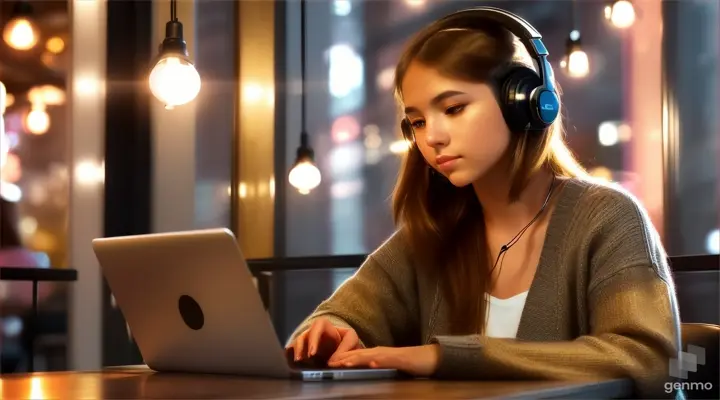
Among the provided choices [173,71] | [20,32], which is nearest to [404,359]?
[173,71]

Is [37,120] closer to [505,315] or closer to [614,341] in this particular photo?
[505,315]

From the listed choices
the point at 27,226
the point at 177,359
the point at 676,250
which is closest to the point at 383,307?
the point at 177,359

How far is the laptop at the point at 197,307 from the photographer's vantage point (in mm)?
1213

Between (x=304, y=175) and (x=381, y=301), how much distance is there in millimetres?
2213

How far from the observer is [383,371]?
127 cm

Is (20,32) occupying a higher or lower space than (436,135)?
higher

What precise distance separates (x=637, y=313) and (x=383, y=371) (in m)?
0.36

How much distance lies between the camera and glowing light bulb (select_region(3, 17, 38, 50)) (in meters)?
3.74

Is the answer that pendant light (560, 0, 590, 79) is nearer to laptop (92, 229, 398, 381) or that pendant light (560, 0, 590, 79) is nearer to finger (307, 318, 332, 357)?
finger (307, 318, 332, 357)

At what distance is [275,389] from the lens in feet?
3.56

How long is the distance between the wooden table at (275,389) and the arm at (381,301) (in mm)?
407

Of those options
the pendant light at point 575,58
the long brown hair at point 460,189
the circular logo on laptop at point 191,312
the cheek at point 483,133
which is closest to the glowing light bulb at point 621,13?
the pendant light at point 575,58

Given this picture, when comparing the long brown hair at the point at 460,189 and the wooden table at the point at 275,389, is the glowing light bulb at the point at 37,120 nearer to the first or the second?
the long brown hair at the point at 460,189

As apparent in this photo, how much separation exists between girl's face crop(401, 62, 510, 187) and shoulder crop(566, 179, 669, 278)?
186mm
